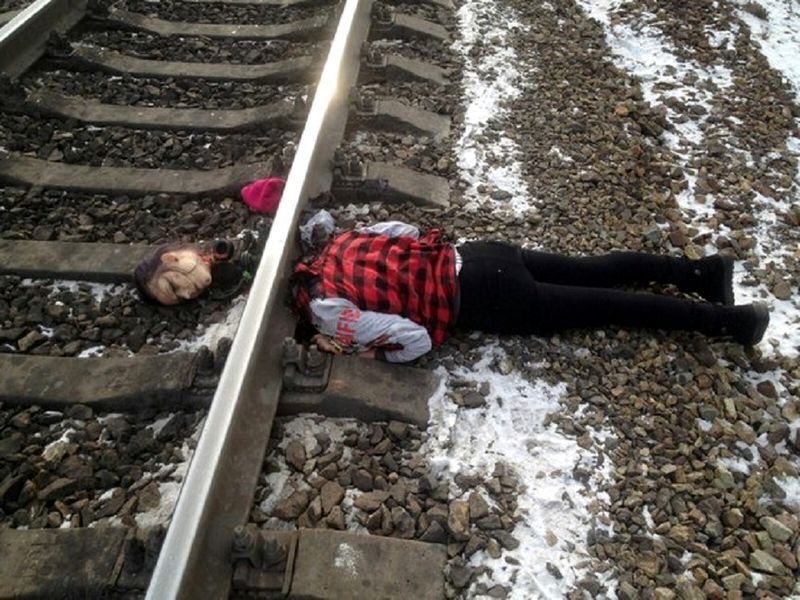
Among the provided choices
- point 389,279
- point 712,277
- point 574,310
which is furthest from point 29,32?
point 712,277

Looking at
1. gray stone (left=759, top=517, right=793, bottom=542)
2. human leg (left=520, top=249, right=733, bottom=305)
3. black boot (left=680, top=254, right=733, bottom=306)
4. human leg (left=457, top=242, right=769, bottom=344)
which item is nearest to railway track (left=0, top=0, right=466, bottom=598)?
human leg (left=457, top=242, right=769, bottom=344)

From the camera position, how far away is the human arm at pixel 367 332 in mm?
2869

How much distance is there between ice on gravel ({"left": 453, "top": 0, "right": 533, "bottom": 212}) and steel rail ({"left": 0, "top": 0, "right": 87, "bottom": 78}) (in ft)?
9.22

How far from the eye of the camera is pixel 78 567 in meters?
2.20

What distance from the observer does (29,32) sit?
4.53 m

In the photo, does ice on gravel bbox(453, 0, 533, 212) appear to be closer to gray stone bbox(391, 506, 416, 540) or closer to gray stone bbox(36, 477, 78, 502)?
gray stone bbox(391, 506, 416, 540)

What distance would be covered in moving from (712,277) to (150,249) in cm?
272

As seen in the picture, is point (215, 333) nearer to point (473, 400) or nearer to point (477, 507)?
point (473, 400)

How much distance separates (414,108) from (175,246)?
181cm

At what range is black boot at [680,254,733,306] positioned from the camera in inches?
128

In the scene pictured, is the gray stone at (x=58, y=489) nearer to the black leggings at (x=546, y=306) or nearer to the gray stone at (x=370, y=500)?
the gray stone at (x=370, y=500)

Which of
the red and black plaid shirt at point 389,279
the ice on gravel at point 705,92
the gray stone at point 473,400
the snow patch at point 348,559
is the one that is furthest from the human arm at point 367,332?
the ice on gravel at point 705,92

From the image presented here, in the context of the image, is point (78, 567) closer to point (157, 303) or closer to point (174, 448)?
point (174, 448)

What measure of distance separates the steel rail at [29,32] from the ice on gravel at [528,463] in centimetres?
358
